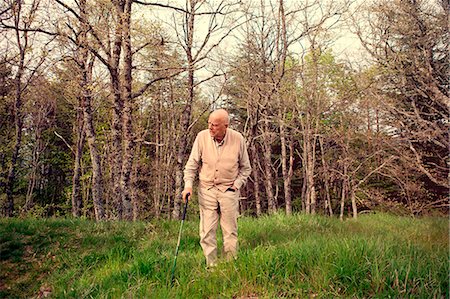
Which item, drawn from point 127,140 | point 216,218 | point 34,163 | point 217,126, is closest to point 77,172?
point 34,163

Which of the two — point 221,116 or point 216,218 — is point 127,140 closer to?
point 216,218

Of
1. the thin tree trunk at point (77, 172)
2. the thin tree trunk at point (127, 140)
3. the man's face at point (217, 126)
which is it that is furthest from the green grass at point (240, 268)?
the thin tree trunk at point (77, 172)

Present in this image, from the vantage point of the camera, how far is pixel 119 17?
10.0 metres

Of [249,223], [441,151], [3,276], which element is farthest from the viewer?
[441,151]

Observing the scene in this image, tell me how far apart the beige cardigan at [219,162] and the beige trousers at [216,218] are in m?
0.11

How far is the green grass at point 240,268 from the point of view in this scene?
3.38m

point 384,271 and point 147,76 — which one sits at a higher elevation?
point 147,76

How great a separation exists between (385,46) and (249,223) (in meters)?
11.8

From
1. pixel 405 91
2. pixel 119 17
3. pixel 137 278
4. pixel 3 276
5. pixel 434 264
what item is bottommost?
pixel 3 276

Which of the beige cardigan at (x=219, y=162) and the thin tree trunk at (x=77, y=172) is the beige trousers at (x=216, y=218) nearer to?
the beige cardigan at (x=219, y=162)

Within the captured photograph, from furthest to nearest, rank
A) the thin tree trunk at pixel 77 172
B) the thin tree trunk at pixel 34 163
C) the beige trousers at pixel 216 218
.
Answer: the thin tree trunk at pixel 34 163, the thin tree trunk at pixel 77 172, the beige trousers at pixel 216 218

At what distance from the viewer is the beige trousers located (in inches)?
194

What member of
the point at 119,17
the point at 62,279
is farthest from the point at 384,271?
the point at 119,17

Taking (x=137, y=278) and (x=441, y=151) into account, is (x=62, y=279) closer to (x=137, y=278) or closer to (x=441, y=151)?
(x=137, y=278)
